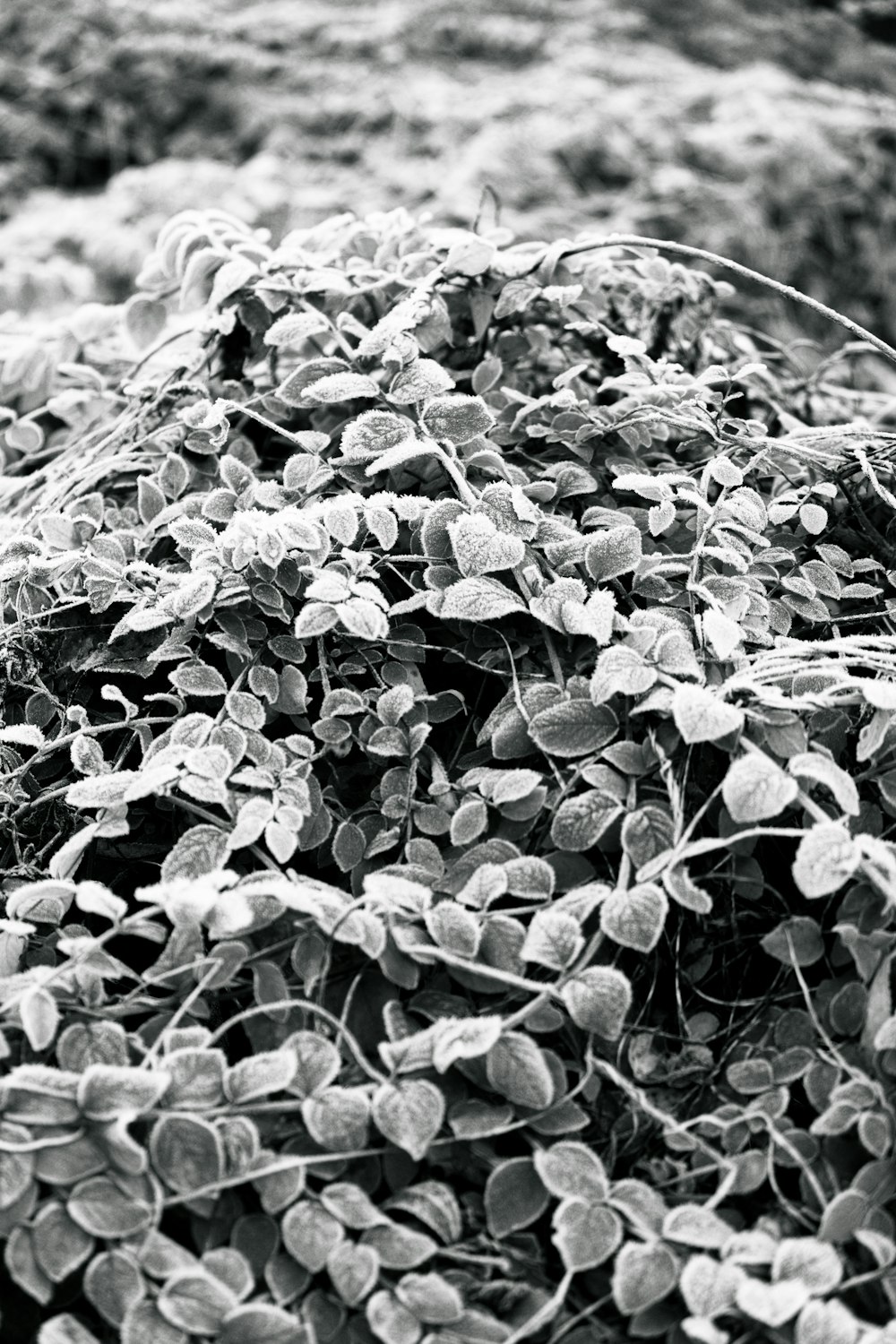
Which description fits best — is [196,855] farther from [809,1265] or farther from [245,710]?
[809,1265]

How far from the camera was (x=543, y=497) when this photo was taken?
4.01 ft

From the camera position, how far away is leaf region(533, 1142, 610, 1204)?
0.83m

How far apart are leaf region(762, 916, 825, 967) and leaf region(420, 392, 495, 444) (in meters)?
0.57

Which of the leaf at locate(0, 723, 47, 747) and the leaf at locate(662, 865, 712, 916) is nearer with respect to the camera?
the leaf at locate(662, 865, 712, 916)

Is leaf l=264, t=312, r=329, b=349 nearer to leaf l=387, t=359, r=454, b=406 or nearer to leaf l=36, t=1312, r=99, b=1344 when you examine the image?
leaf l=387, t=359, r=454, b=406

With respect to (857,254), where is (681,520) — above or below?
above

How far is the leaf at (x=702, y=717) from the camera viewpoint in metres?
0.92

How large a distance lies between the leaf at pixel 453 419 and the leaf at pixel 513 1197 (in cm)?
69

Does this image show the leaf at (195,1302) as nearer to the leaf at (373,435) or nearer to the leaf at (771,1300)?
the leaf at (771,1300)

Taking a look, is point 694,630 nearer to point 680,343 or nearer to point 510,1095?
point 510,1095

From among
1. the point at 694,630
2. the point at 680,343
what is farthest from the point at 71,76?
the point at 694,630

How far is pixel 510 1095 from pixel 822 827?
1.01 ft

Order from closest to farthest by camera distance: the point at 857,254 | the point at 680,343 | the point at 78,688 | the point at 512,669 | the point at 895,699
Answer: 1. the point at 895,699
2. the point at 512,669
3. the point at 78,688
4. the point at 680,343
5. the point at 857,254

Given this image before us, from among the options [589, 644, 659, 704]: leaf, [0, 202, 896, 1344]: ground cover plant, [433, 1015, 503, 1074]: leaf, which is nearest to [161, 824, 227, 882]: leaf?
[0, 202, 896, 1344]: ground cover plant
